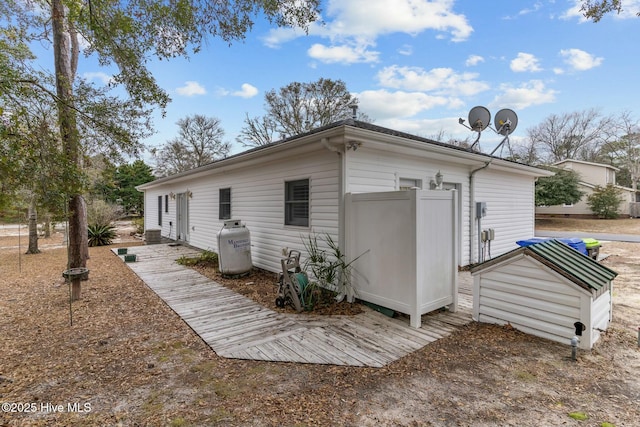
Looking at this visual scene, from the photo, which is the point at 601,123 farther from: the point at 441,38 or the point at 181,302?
the point at 181,302

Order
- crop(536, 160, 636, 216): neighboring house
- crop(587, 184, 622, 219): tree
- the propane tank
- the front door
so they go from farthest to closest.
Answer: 1. crop(536, 160, 636, 216): neighboring house
2. crop(587, 184, 622, 219): tree
3. the front door
4. the propane tank

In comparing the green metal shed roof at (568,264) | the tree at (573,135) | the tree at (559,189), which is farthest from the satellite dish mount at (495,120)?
the tree at (573,135)

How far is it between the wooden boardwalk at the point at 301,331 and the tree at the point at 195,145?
20314 mm

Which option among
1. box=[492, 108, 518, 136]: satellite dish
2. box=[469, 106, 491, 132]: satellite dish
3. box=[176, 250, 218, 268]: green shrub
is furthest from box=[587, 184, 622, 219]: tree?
box=[176, 250, 218, 268]: green shrub

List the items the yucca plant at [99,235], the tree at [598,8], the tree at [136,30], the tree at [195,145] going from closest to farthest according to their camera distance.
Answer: the tree at [136,30] → the tree at [598,8] → the yucca plant at [99,235] → the tree at [195,145]

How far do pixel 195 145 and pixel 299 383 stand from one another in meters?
24.2

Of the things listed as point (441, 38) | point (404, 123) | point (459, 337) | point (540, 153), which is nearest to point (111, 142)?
point (459, 337)

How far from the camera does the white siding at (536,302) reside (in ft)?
10.3

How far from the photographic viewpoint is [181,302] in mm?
4953

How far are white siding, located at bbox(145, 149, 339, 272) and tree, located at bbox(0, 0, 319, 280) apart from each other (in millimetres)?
2213

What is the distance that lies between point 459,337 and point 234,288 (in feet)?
13.1

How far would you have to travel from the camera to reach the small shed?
313 cm

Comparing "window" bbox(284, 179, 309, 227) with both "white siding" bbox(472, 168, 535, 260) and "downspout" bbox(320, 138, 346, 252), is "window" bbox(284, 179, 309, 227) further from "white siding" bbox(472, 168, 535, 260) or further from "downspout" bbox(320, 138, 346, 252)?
"white siding" bbox(472, 168, 535, 260)

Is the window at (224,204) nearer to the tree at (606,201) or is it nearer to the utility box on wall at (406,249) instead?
the utility box on wall at (406,249)
